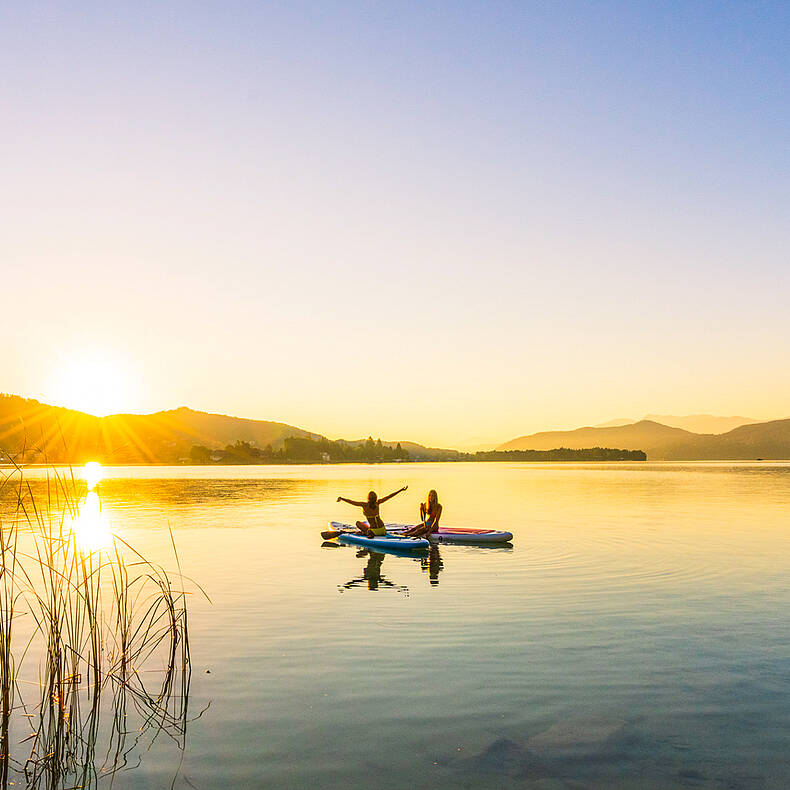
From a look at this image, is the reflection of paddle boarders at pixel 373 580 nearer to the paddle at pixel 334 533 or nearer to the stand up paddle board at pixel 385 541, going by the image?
the stand up paddle board at pixel 385 541

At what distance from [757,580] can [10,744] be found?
18.9m

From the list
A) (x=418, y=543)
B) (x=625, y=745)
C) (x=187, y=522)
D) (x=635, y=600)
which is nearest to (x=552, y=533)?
(x=418, y=543)

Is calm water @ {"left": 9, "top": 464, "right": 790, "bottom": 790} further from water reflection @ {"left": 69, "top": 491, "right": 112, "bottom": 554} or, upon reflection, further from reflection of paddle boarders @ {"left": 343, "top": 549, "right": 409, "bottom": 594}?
water reflection @ {"left": 69, "top": 491, "right": 112, "bottom": 554}

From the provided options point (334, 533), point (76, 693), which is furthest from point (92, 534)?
point (76, 693)

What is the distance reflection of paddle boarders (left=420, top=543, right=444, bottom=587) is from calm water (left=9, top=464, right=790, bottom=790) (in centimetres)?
15

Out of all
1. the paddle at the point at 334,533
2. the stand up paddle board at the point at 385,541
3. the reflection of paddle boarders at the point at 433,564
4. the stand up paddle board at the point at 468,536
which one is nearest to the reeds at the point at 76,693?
the reflection of paddle boarders at the point at 433,564

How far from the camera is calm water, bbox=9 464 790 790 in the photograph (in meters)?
7.97

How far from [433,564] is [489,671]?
12.4m

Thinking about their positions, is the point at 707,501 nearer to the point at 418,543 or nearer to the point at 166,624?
the point at 418,543

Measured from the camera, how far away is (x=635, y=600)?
17047 millimetres

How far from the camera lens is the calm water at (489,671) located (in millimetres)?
7973

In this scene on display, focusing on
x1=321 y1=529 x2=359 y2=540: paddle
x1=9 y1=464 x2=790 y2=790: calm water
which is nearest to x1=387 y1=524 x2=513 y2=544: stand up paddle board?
x1=321 y1=529 x2=359 y2=540: paddle

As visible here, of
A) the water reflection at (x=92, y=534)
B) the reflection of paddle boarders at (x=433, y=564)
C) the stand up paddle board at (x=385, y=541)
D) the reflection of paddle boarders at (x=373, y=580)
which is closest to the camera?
the reflection of paddle boarders at (x=373, y=580)

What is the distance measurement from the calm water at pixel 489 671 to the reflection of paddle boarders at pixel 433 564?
15cm
